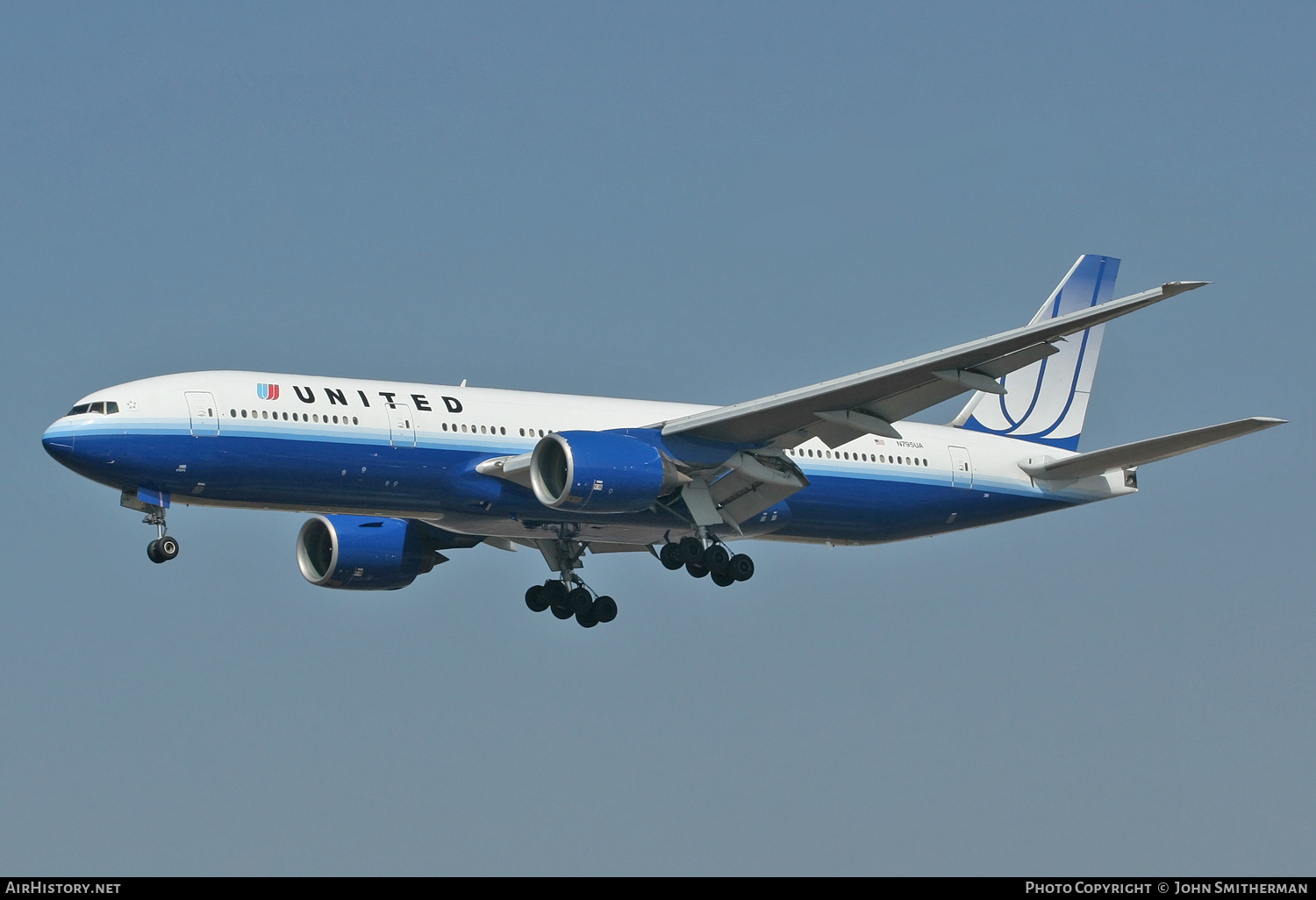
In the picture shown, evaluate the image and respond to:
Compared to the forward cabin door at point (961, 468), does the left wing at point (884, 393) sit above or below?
below

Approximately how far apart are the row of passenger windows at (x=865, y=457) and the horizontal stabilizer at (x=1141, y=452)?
10.6ft

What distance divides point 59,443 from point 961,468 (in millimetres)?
21610

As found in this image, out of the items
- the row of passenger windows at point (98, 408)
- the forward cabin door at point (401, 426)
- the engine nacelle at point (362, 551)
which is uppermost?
the engine nacelle at point (362, 551)

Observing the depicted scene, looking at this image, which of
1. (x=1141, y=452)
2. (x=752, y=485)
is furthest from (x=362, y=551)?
(x=1141, y=452)

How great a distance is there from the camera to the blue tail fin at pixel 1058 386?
4959 centimetres

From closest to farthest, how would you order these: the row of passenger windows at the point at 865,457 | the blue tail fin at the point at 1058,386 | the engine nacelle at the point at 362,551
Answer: the row of passenger windows at the point at 865,457 < the engine nacelle at the point at 362,551 < the blue tail fin at the point at 1058,386

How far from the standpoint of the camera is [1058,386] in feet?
167

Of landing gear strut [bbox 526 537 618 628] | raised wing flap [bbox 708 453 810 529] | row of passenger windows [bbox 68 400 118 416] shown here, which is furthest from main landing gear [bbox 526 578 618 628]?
row of passenger windows [bbox 68 400 118 416]

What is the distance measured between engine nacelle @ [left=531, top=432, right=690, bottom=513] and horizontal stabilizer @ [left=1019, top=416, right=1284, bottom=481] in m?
11.6

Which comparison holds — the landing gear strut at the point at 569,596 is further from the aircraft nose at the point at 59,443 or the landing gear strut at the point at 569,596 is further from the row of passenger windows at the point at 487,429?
the aircraft nose at the point at 59,443

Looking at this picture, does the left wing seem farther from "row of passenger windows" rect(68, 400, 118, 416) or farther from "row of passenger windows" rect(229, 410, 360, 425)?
"row of passenger windows" rect(68, 400, 118, 416)

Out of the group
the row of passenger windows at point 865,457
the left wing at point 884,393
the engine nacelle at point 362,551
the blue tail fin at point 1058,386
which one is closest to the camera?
the left wing at point 884,393

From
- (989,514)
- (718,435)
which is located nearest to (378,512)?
(718,435)

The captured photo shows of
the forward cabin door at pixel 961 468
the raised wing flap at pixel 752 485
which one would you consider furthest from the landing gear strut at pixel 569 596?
the forward cabin door at pixel 961 468
